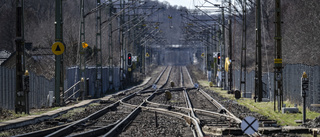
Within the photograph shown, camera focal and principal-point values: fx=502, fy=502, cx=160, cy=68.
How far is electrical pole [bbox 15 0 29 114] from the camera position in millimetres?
19844

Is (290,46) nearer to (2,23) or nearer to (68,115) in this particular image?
(2,23)

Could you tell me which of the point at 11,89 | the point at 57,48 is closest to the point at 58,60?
the point at 57,48

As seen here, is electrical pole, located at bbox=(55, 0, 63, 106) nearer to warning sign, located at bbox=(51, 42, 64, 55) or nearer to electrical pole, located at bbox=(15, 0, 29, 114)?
warning sign, located at bbox=(51, 42, 64, 55)

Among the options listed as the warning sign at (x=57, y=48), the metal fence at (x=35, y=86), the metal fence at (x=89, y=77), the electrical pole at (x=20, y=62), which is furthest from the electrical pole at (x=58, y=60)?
the metal fence at (x=89, y=77)

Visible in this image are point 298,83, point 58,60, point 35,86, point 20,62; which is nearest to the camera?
point 20,62

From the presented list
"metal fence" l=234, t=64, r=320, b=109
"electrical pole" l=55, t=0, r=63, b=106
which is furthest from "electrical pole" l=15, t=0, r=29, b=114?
"metal fence" l=234, t=64, r=320, b=109

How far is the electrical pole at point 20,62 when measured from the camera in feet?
65.1

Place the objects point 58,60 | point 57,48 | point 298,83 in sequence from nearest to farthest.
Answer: point 57,48 → point 58,60 → point 298,83

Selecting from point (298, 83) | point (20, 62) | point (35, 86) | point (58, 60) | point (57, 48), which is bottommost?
point (35, 86)

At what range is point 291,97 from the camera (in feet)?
89.5

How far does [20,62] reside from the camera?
20078 millimetres

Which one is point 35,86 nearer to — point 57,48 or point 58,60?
point 58,60

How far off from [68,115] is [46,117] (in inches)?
67.5

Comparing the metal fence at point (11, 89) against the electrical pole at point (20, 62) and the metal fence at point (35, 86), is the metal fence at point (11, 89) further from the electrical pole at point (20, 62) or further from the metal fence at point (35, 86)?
the electrical pole at point (20, 62)
